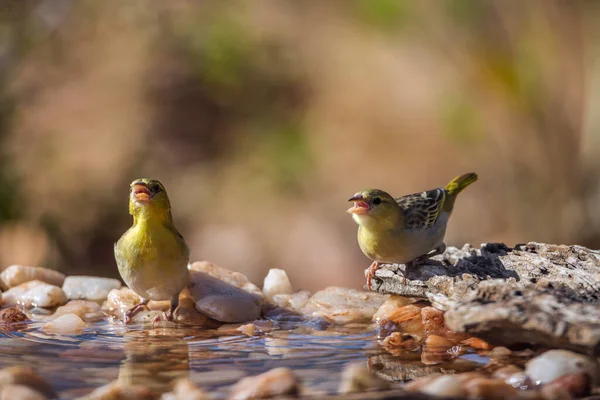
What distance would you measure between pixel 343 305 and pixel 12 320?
1.64 m

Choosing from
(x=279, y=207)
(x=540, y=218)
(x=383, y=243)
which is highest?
(x=279, y=207)

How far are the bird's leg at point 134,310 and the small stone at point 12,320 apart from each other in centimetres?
48

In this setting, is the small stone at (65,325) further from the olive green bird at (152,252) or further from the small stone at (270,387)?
the small stone at (270,387)

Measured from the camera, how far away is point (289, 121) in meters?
12.6

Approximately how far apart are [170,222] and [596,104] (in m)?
6.08

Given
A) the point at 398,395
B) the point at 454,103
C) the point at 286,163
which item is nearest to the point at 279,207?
the point at 286,163

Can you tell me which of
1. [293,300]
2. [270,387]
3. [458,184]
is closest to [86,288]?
[293,300]

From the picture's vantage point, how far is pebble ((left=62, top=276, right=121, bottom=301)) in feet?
15.9

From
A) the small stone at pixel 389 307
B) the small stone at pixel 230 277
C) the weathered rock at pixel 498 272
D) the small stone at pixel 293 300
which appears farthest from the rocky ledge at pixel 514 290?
the small stone at pixel 230 277

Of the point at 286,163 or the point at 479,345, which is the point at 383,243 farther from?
the point at 286,163

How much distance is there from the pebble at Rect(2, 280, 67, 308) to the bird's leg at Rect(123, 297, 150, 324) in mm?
575

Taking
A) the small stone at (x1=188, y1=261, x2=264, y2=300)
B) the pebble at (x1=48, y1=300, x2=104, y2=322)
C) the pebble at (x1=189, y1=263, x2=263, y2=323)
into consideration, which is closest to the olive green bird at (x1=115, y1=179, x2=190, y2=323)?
the pebble at (x1=189, y1=263, x2=263, y2=323)

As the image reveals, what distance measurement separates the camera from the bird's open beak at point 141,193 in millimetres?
4105

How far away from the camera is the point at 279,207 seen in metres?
11.7
